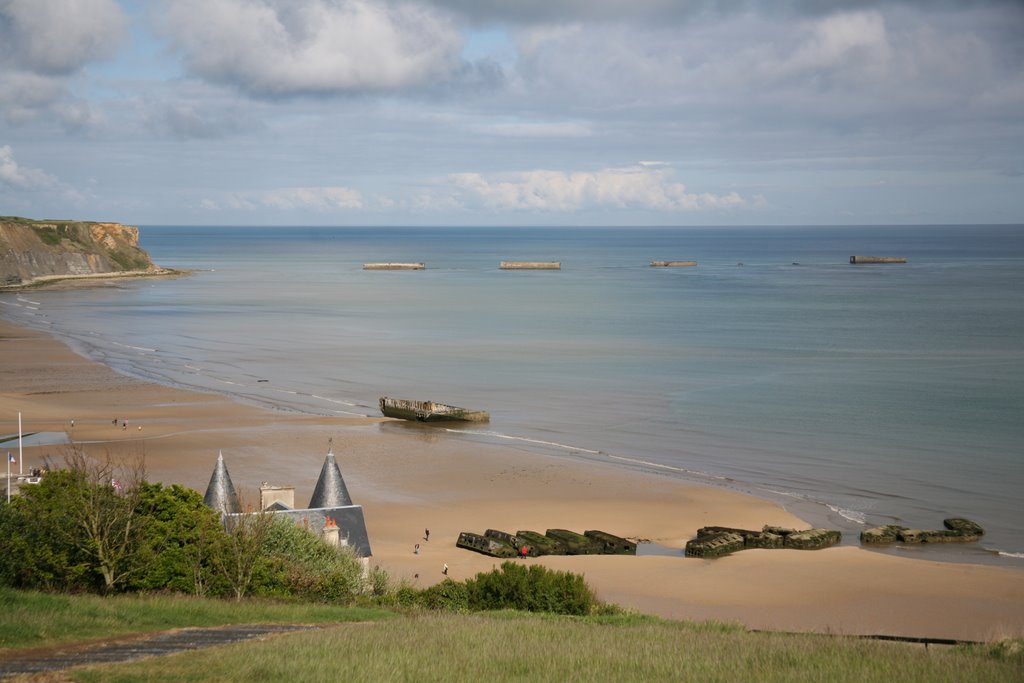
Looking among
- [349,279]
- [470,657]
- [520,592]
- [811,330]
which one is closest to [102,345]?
[811,330]

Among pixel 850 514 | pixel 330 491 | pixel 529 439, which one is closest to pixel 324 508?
pixel 330 491

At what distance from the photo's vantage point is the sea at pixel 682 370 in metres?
43.9

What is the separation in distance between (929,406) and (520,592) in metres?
39.4

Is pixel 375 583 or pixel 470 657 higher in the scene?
pixel 470 657

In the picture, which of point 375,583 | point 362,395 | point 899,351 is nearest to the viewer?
point 375,583

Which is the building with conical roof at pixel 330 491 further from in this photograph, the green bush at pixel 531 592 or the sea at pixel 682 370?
the sea at pixel 682 370

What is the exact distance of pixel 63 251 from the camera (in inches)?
6526

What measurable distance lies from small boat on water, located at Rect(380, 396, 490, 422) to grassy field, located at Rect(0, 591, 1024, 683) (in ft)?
109

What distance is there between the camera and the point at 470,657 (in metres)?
Answer: 17.6

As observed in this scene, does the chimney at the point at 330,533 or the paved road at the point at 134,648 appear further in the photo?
the chimney at the point at 330,533

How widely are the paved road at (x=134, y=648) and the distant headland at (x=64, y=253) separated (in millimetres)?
142577

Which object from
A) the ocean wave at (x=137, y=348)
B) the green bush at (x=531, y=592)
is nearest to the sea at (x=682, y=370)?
the ocean wave at (x=137, y=348)

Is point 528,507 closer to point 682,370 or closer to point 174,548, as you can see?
point 174,548

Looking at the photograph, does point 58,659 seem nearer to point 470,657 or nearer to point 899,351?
point 470,657
